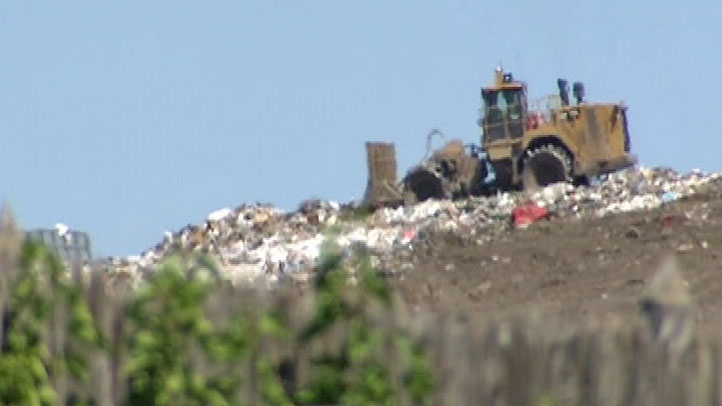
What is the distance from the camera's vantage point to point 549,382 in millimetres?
7258

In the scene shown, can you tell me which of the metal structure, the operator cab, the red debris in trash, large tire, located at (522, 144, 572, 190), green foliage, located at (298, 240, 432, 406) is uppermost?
the operator cab

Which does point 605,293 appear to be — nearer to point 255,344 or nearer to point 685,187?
point 685,187

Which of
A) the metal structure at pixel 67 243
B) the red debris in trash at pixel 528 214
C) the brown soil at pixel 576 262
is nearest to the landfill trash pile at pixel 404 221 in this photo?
the red debris in trash at pixel 528 214

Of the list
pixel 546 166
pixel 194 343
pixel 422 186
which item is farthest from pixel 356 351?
pixel 422 186

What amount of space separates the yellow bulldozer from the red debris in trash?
4.07 metres

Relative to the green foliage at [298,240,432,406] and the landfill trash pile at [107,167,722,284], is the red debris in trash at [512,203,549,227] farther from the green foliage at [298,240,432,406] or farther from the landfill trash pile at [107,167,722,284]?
the green foliage at [298,240,432,406]

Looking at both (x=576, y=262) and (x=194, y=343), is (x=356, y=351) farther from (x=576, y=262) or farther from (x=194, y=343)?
(x=576, y=262)

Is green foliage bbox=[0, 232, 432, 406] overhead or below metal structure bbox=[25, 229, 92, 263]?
below

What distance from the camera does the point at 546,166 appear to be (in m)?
43.2

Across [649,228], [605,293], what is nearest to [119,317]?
[605,293]

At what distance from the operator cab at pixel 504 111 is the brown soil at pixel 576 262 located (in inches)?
260

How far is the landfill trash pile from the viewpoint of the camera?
122 feet

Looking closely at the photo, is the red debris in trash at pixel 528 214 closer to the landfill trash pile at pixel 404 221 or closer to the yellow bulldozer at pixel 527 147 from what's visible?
the landfill trash pile at pixel 404 221

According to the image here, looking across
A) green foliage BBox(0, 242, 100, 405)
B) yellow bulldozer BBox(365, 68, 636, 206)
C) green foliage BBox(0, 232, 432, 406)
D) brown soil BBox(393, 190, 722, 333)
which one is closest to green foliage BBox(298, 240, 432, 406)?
green foliage BBox(0, 232, 432, 406)
